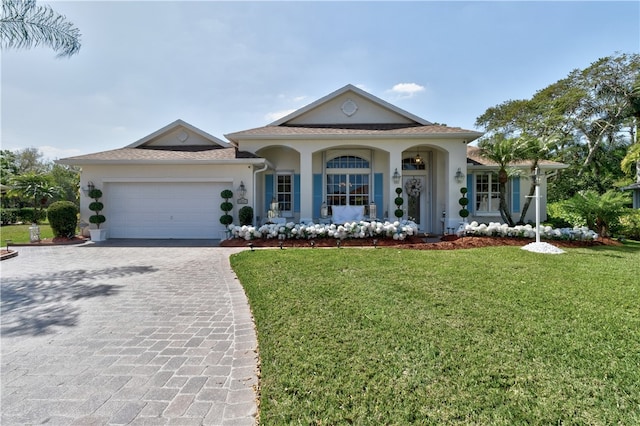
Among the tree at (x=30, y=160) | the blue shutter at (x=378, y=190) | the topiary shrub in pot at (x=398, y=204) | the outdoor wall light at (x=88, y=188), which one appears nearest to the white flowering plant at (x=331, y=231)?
the topiary shrub in pot at (x=398, y=204)

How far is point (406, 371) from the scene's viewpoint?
251cm

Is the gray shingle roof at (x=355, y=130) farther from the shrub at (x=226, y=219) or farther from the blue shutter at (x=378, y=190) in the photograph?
the shrub at (x=226, y=219)

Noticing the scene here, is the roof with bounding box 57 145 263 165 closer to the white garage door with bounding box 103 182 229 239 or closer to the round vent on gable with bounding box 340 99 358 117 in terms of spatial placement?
the white garage door with bounding box 103 182 229 239

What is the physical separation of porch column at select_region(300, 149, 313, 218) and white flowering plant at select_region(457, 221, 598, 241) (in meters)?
5.88

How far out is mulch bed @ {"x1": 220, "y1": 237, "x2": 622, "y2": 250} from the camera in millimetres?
9211

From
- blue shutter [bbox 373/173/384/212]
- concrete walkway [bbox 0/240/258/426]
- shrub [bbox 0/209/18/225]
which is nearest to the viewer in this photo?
concrete walkway [bbox 0/240/258/426]

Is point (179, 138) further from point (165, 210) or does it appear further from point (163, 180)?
point (165, 210)

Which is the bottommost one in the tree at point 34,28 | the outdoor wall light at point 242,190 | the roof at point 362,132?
the outdoor wall light at point 242,190

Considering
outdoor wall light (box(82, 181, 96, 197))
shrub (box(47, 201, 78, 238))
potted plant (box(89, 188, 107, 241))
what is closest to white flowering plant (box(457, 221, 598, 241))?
potted plant (box(89, 188, 107, 241))

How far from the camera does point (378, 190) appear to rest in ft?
43.1

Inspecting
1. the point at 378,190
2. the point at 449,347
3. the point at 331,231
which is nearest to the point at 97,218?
the point at 331,231

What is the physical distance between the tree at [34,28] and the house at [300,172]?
15.5 feet

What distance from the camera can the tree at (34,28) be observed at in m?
6.62

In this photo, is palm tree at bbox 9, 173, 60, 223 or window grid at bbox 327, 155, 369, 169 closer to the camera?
window grid at bbox 327, 155, 369, 169
